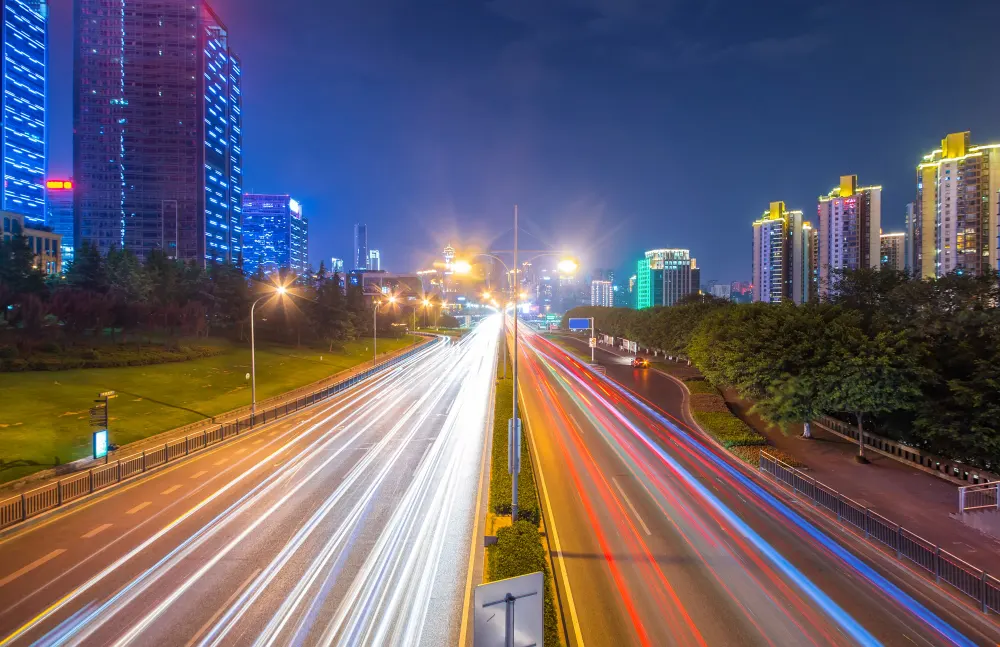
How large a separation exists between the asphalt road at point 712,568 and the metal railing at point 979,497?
17.5 ft

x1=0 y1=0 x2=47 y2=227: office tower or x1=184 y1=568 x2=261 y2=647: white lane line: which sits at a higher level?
x1=0 y1=0 x2=47 y2=227: office tower

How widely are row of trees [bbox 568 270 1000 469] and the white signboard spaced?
21.5 m

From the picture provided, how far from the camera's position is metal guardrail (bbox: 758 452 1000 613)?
12344mm

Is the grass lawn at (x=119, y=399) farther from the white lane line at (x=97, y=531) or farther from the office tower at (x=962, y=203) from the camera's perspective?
the office tower at (x=962, y=203)

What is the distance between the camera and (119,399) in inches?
1305

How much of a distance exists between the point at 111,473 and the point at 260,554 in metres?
10.5

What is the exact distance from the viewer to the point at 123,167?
474ft

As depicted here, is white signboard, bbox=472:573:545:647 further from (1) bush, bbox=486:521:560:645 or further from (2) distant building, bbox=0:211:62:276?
(2) distant building, bbox=0:211:62:276

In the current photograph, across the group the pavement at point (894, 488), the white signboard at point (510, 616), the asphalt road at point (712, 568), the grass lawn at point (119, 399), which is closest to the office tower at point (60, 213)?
the grass lawn at point (119, 399)

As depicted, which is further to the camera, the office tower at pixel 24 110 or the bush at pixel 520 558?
the office tower at pixel 24 110

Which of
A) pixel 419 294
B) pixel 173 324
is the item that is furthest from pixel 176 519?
pixel 419 294

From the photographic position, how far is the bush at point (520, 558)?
1187 centimetres

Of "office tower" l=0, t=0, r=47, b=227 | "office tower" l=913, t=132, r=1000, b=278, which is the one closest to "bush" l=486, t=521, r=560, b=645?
"office tower" l=913, t=132, r=1000, b=278

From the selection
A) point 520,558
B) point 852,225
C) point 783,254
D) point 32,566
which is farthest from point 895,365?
point 783,254
